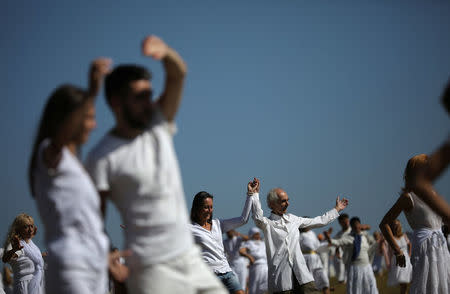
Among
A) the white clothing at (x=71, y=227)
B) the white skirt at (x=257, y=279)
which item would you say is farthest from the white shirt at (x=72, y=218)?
the white skirt at (x=257, y=279)

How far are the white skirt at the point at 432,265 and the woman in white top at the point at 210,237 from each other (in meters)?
2.43

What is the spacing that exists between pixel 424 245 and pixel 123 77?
5208 millimetres

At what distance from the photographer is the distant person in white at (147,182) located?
3.43 metres

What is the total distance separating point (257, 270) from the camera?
20875 millimetres

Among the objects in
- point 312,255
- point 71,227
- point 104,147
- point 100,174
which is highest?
point 104,147

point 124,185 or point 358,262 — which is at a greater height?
point 124,185

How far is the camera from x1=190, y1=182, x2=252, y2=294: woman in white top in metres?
8.46

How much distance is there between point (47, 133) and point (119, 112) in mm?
454

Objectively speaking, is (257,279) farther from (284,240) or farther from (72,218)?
(72,218)

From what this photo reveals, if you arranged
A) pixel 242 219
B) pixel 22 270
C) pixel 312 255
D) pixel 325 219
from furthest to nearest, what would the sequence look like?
pixel 312 255 → pixel 22 270 → pixel 325 219 → pixel 242 219

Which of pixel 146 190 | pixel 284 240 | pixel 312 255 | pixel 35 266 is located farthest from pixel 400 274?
pixel 146 190

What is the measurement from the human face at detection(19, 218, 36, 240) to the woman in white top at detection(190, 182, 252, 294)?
3661 mm

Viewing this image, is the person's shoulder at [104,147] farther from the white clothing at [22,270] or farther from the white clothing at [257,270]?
the white clothing at [257,270]

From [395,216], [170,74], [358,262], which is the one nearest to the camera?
[170,74]
